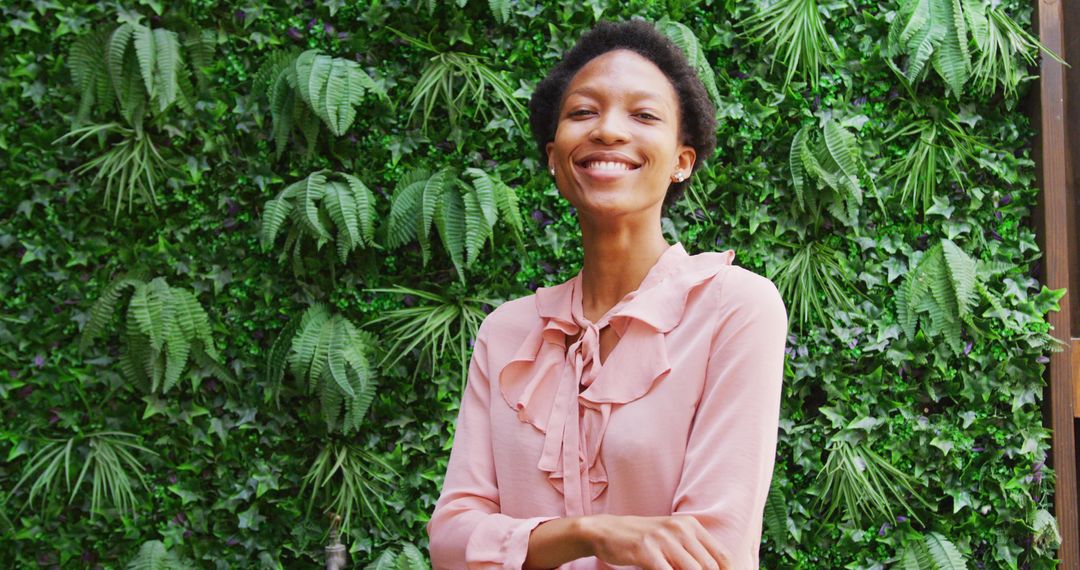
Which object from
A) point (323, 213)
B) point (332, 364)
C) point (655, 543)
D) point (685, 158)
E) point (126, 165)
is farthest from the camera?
point (126, 165)

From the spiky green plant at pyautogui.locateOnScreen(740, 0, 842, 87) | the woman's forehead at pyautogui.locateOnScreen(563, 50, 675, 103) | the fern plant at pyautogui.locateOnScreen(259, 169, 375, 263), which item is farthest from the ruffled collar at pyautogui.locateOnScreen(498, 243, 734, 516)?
the spiky green plant at pyautogui.locateOnScreen(740, 0, 842, 87)

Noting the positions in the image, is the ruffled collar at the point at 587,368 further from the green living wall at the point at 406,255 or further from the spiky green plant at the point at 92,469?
the spiky green plant at the point at 92,469

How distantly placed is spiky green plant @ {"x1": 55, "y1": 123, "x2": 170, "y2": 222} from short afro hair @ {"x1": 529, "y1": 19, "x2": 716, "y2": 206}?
5.86 feet

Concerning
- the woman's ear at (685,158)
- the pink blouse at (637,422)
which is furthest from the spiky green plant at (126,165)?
the woman's ear at (685,158)

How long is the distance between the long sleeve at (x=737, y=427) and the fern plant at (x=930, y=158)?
1755 millimetres

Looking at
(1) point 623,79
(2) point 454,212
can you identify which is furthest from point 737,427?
(2) point 454,212

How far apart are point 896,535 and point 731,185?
112 cm

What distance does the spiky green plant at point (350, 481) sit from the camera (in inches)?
106

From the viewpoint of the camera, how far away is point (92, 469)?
2764mm

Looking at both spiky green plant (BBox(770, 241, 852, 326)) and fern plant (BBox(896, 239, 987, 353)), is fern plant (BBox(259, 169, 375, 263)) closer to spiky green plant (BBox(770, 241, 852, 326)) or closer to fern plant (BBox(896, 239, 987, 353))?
spiky green plant (BBox(770, 241, 852, 326))

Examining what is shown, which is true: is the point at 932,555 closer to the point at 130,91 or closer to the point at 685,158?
the point at 685,158

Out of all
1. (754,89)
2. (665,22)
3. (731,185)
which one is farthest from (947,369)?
(665,22)

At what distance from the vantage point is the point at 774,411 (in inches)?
46.5

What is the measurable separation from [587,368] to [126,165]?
80.5 inches
